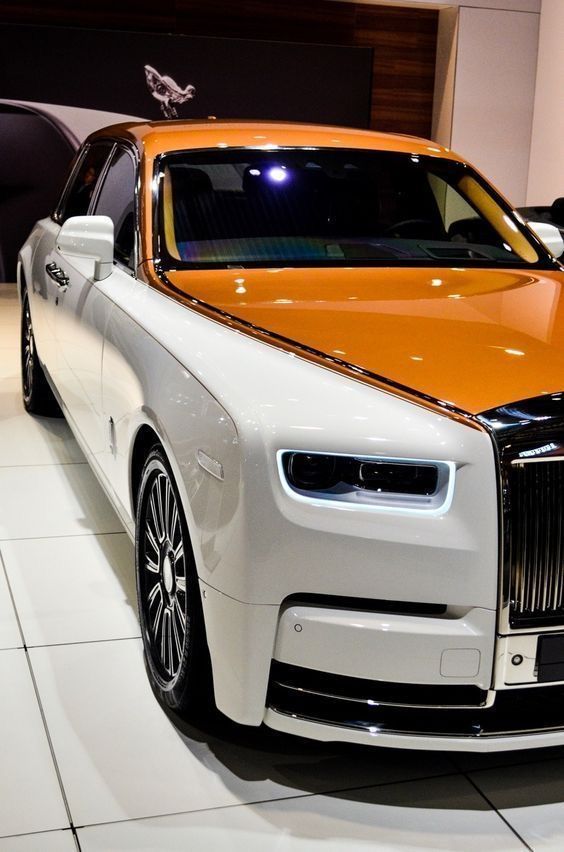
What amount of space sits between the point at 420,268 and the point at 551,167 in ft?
26.0

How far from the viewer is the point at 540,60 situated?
34.1ft

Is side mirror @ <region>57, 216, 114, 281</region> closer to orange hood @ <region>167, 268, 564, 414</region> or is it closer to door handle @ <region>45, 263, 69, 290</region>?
orange hood @ <region>167, 268, 564, 414</region>

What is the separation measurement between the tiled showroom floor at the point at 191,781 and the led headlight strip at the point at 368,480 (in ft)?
2.23

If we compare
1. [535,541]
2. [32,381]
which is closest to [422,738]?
→ [535,541]

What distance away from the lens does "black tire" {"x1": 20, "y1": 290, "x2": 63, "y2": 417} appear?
4820 millimetres

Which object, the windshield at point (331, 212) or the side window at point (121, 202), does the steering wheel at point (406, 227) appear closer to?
the windshield at point (331, 212)

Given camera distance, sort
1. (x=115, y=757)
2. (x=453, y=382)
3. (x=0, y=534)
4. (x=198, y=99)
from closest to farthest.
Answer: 1. (x=453, y=382)
2. (x=115, y=757)
3. (x=0, y=534)
4. (x=198, y=99)

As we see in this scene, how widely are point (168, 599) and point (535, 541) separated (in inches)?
35.8

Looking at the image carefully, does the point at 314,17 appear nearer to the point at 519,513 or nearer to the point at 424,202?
the point at 424,202

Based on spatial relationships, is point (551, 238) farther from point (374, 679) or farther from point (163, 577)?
point (374, 679)

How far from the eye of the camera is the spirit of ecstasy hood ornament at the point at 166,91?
9.99 metres

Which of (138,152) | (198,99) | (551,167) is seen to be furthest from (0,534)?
(551,167)

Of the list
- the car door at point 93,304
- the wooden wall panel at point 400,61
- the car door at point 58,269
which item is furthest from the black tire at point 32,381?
the wooden wall panel at point 400,61

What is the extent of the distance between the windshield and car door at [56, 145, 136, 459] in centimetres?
18
